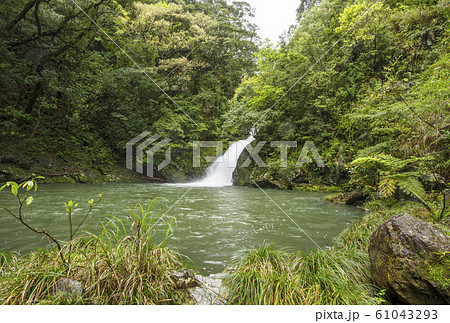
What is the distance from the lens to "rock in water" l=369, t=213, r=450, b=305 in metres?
1.73

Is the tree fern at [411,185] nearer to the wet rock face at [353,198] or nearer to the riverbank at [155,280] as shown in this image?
the riverbank at [155,280]

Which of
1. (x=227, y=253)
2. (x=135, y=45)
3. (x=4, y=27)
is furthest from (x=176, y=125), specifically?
(x=227, y=253)

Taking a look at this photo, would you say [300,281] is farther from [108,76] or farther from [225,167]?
[108,76]

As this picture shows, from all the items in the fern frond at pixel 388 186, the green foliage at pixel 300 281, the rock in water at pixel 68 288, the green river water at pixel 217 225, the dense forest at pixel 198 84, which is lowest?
the green river water at pixel 217 225

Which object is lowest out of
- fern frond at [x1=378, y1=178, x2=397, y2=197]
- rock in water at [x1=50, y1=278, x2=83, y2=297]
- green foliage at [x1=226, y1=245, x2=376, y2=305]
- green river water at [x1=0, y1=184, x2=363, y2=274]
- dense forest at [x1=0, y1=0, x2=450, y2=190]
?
green river water at [x1=0, y1=184, x2=363, y2=274]

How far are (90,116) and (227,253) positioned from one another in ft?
50.6

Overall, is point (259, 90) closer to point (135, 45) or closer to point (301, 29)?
point (301, 29)

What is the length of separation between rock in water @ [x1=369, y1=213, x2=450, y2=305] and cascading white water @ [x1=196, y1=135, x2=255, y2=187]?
1243 centimetres

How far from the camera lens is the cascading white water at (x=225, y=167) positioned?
15.0 meters

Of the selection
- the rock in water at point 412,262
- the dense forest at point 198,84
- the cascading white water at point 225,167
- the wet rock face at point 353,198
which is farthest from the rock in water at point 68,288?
the cascading white water at point 225,167

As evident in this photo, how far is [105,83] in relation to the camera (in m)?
12.9

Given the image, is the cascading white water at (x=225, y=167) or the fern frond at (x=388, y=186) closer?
the fern frond at (x=388, y=186)

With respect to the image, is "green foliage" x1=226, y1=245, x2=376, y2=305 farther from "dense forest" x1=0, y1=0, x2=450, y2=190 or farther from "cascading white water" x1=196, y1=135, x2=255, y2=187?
"cascading white water" x1=196, y1=135, x2=255, y2=187
